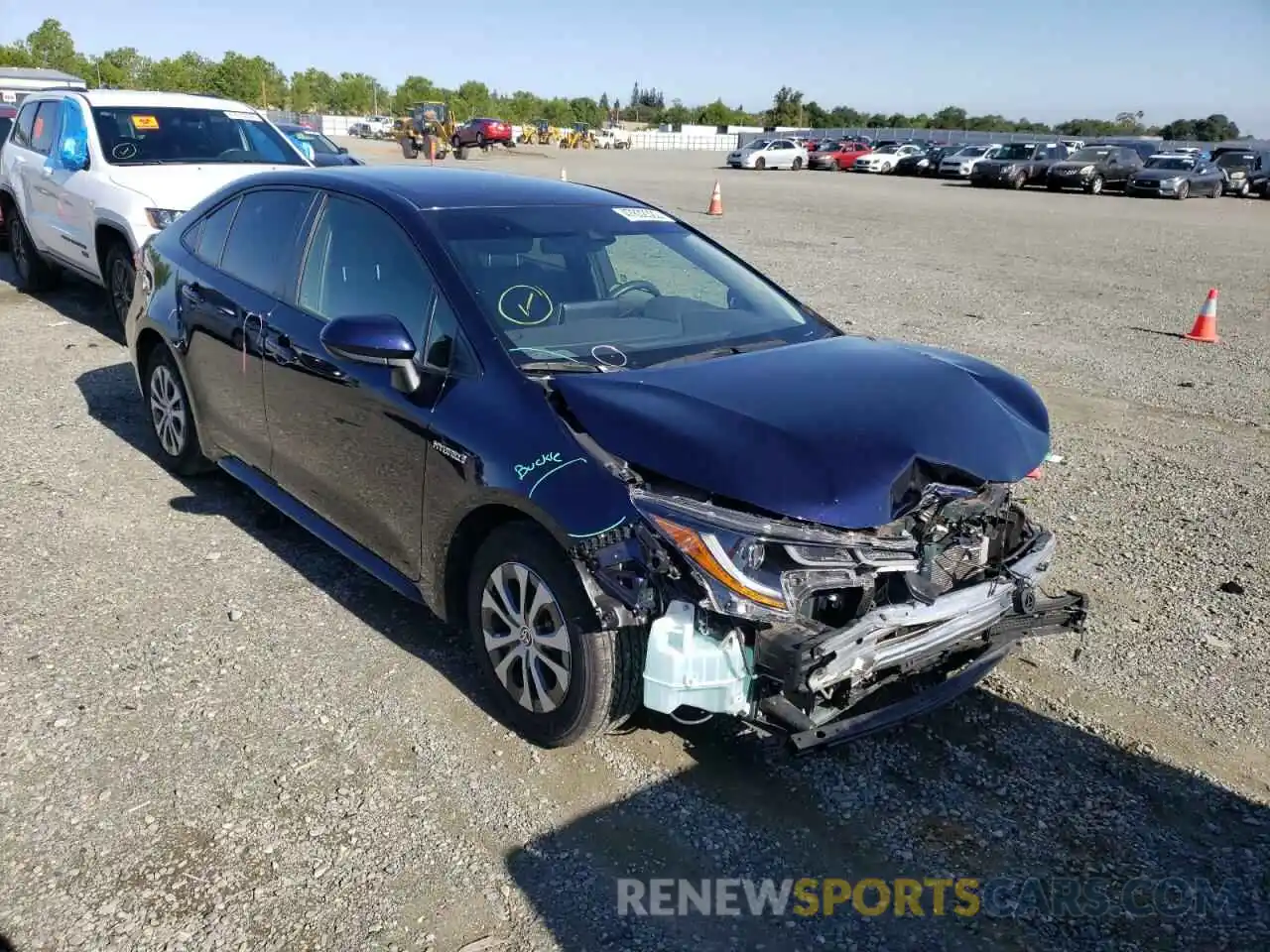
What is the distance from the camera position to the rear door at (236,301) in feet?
14.3

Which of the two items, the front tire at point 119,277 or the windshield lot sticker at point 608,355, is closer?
the windshield lot sticker at point 608,355

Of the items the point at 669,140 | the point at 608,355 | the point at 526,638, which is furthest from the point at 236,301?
the point at 669,140


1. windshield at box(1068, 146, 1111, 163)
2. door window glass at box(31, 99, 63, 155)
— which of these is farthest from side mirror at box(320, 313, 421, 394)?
windshield at box(1068, 146, 1111, 163)

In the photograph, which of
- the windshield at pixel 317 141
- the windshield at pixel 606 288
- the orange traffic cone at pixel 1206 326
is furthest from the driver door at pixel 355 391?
the windshield at pixel 317 141

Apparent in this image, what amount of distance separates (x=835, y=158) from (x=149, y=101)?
4236 centimetres

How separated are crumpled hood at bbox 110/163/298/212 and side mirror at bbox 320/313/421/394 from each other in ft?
16.9

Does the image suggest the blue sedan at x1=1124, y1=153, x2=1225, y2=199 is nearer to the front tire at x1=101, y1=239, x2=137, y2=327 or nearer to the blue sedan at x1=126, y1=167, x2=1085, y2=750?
the front tire at x1=101, y1=239, x2=137, y2=327

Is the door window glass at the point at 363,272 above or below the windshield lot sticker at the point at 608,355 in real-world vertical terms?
above

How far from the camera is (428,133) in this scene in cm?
4069

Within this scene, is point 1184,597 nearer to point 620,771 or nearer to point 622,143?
point 620,771

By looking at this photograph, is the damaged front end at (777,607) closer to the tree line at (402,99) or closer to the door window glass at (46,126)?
the door window glass at (46,126)

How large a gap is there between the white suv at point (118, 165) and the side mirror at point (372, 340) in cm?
533

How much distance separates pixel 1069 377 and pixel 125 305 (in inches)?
Answer: 309

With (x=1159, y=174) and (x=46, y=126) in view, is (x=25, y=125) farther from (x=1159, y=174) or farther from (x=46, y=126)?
(x=1159, y=174)
